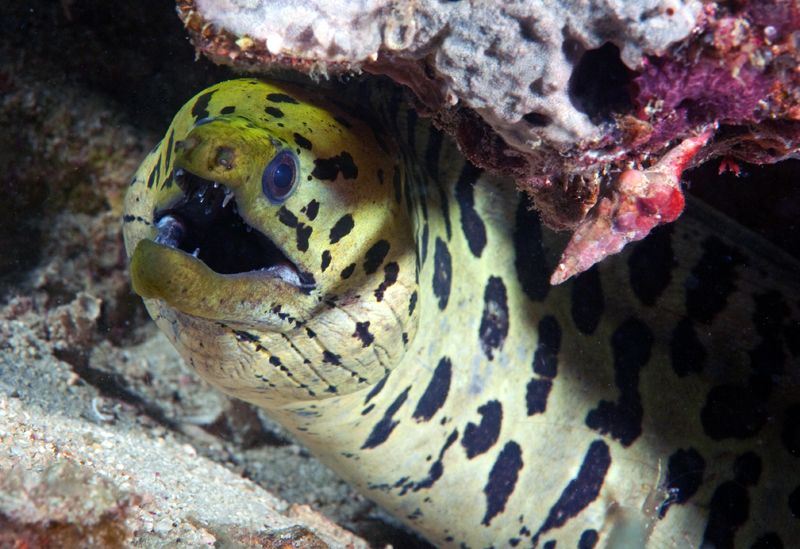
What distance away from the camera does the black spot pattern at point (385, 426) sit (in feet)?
9.31

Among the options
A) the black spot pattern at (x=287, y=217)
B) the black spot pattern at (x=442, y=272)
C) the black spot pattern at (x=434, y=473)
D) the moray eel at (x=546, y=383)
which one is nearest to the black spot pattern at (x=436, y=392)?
the moray eel at (x=546, y=383)

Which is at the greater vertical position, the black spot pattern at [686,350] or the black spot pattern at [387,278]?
the black spot pattern at [686,350]

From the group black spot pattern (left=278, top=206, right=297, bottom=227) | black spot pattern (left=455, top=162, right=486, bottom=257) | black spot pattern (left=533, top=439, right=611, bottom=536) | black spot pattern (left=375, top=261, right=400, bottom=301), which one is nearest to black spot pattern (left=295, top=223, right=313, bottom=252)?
black spot pattern (left=278, top=206, right=297, bottom=227)

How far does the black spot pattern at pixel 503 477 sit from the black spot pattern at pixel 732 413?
930 millimetres

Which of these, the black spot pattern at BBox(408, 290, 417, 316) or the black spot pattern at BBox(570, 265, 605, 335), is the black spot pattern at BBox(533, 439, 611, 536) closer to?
the black spot pattern at BBox(570, 265, 605, 335)

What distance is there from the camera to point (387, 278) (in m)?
2.37

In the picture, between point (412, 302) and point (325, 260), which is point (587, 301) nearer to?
point (412, 302)

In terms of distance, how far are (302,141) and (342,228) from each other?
321 millimetres

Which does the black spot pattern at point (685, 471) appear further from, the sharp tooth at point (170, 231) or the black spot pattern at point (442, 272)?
the sharp tooth at point (170, 231)

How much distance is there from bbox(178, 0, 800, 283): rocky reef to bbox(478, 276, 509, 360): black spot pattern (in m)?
1.18

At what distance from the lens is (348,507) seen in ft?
12.3

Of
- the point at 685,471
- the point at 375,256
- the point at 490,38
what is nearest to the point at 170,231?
the point at 375,256

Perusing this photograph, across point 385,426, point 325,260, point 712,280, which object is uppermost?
point 712,280

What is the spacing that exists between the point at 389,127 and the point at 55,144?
1912mm
